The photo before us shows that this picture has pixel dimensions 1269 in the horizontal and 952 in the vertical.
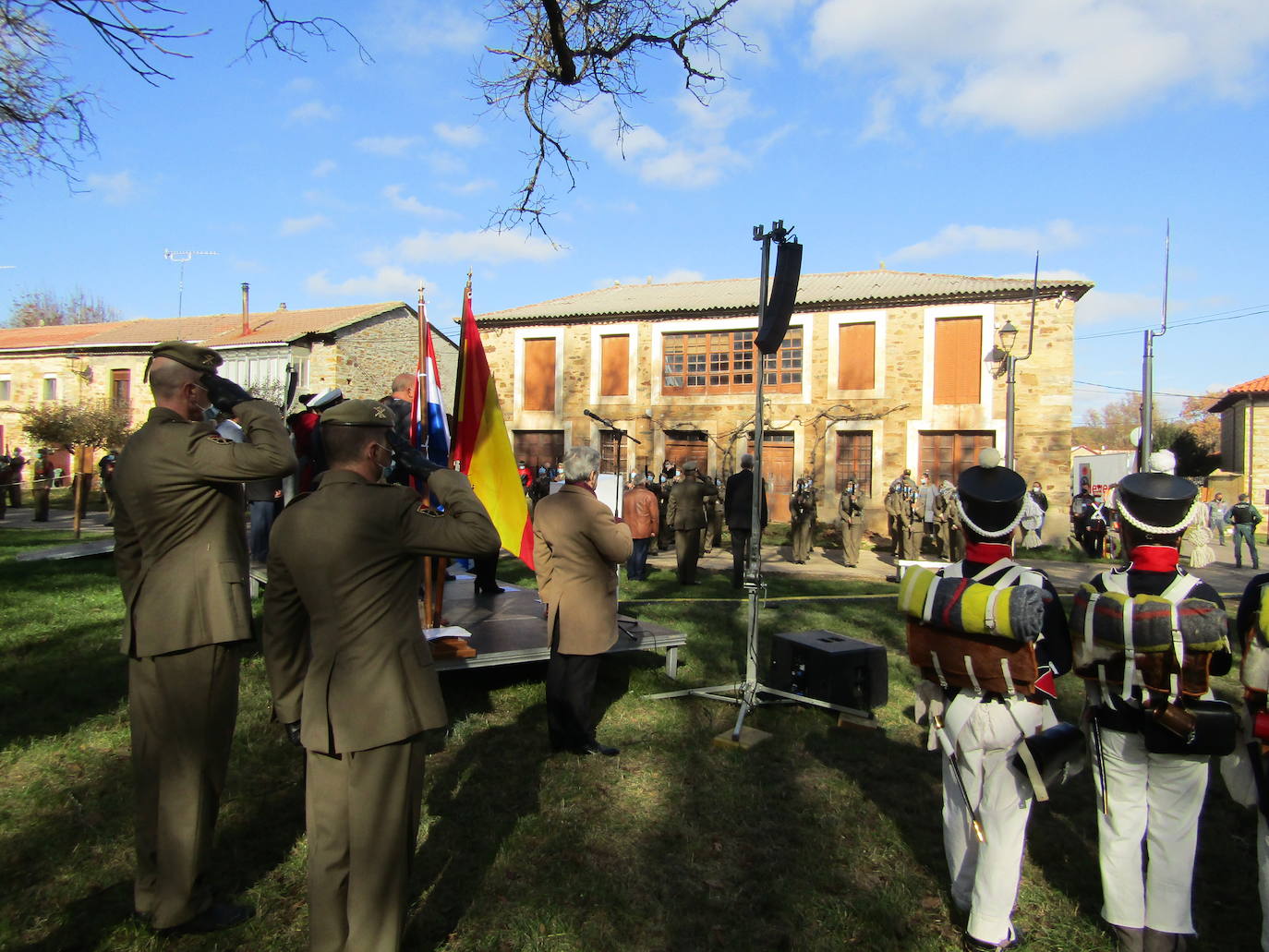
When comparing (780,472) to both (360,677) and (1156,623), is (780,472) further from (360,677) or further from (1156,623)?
(360,677)

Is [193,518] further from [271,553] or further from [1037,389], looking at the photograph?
[1037,389]

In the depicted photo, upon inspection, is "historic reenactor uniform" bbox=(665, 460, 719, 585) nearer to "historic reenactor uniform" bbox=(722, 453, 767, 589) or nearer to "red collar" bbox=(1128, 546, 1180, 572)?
"historic reenactor uniform" bbox=(722, 453, 767, 589)

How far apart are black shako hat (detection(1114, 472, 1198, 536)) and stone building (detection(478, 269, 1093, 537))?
2024cm

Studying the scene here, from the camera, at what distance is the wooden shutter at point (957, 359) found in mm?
22469

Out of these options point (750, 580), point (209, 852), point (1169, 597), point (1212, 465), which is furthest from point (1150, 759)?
point (1212, 465)

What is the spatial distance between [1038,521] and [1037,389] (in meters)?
5.34

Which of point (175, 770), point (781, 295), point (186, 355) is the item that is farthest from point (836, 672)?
point (186, 355)

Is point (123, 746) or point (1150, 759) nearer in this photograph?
point (1150, 759)

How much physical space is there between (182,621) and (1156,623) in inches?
136

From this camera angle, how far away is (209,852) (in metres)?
3.07

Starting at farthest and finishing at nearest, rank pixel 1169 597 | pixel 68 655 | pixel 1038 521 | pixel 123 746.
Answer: pixel 1038 521, pixel 68 655, pixel 123 746, pixel 1169 597

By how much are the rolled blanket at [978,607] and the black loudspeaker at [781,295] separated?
2579 millimetres

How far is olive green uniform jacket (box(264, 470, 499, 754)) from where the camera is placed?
2.49m

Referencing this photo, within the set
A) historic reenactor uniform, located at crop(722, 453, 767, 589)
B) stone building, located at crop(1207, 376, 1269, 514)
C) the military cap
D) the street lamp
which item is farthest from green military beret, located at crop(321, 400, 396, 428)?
stone building, located at crop(1207, 376, 1269, 514)
